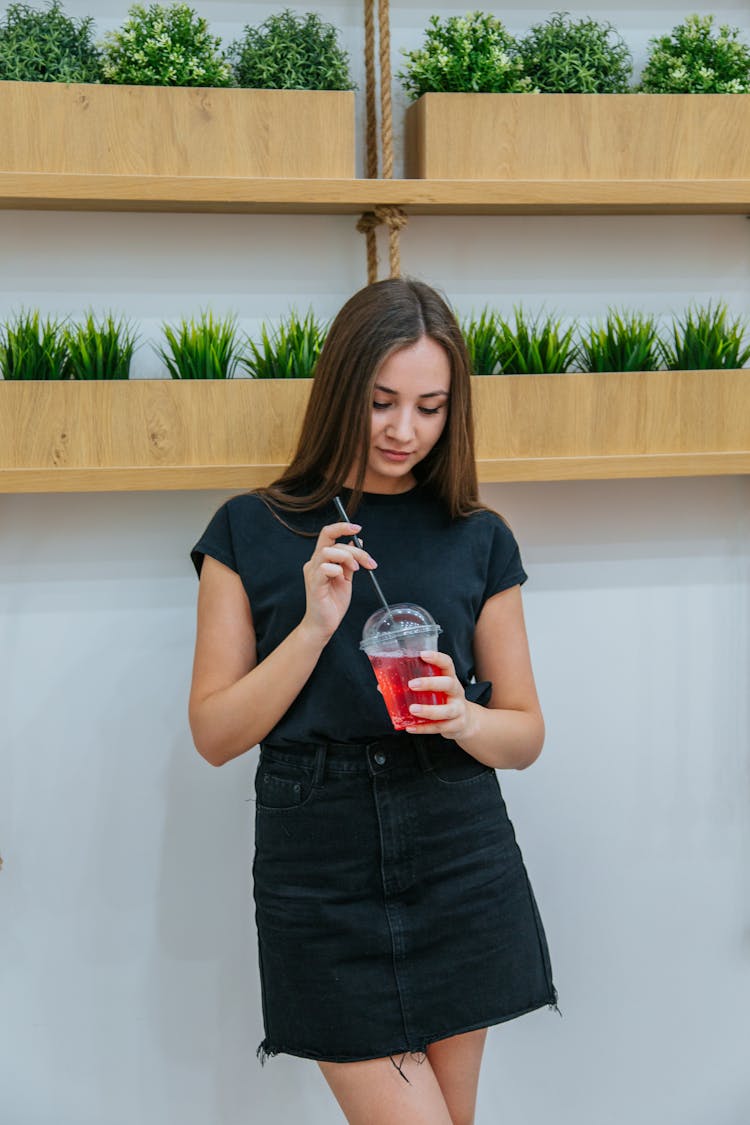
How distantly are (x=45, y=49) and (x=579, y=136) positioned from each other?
84cm

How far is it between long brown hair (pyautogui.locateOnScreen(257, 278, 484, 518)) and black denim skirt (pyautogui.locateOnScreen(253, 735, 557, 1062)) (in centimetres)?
34

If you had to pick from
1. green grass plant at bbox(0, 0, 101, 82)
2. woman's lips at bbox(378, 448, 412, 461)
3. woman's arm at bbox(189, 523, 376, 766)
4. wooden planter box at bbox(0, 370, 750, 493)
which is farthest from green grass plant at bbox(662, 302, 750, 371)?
green grass plant at bbox(0, 0, 101, 82)

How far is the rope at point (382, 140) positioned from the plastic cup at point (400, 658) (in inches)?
25.3

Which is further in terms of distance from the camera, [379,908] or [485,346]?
[485,346]

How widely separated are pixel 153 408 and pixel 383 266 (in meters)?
0.49

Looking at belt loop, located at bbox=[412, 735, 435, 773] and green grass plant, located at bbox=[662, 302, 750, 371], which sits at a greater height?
green grass plant, located at bbox=[662, 302, 750, 371]

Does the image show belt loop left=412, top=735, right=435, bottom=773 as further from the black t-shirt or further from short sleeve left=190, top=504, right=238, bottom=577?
short sleeve left=190, top=504, right=238, bottom=577

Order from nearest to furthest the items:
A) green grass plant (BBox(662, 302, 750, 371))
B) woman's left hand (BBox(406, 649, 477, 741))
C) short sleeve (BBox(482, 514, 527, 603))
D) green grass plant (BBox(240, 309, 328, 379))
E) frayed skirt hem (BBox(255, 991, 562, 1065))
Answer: woman's left hand (BBox(406, 649, 477, 741)) < frayed skirt hem (BBox(255, 991, 562, 1065)) < short sleeve (BBox(482, 514, 527, 603)) < green grass plant (BBox(240, 309, 328, 379)) < green grass plant (BBox(662, 302, 750, 371))

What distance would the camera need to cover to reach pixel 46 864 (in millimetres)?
1954

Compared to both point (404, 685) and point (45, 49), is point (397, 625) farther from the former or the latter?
point (45, 49)

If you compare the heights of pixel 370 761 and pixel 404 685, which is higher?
pixel 404 685

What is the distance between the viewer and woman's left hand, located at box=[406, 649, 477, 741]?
4.33 feet

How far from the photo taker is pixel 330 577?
1356mm

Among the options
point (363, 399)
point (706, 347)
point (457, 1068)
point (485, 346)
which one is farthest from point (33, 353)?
point (457, 1068)
